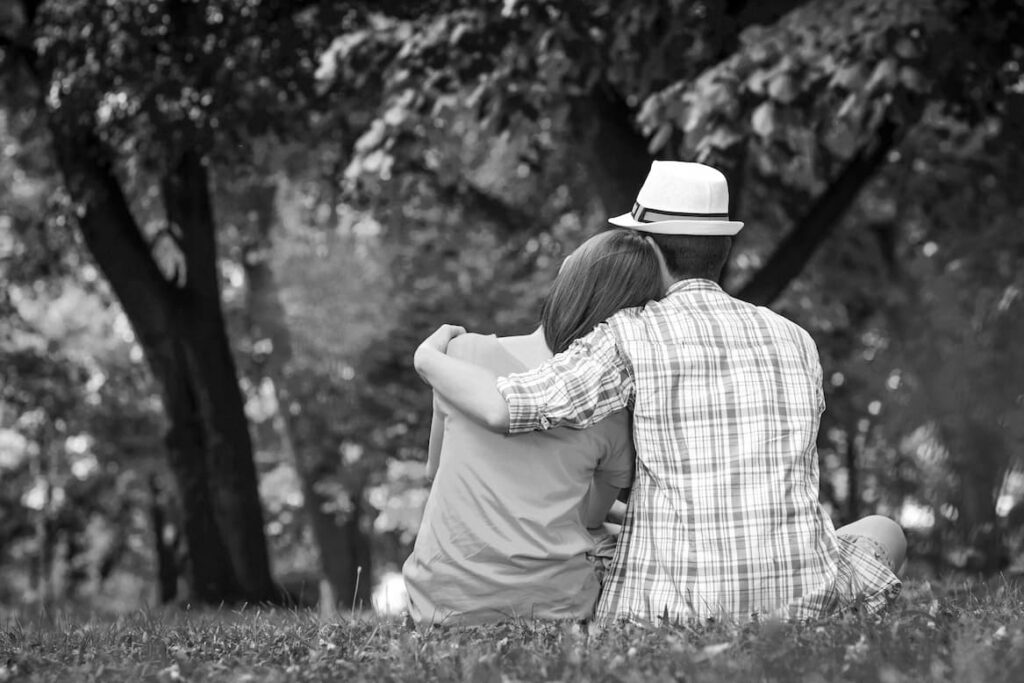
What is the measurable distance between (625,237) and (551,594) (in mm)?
1137

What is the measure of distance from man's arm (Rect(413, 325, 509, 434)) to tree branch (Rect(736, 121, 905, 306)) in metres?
5.70

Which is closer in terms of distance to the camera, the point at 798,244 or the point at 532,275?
the point at 798,244

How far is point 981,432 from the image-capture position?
27.3 feet

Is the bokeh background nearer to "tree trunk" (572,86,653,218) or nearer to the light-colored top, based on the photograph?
"tree trunk" (572,86,653,218)

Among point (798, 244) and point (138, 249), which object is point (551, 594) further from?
point (138, 249)

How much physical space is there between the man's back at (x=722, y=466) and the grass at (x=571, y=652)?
0.22m

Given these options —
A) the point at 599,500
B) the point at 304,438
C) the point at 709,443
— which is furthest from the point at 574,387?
the point at 304,438

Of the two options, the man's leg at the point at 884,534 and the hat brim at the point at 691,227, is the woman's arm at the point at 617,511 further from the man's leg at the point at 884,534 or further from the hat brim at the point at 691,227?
the hat brim at the point at 691,227

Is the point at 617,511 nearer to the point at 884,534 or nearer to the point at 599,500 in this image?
the point at 599,500

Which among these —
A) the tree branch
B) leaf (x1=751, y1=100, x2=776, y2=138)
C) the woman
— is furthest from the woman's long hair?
the tree branch

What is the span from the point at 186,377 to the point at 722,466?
6.80m

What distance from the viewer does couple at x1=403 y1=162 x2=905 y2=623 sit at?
3568mm

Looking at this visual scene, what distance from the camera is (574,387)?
3.52m

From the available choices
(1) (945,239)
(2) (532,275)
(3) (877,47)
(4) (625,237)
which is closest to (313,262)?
(2) (532,275)
